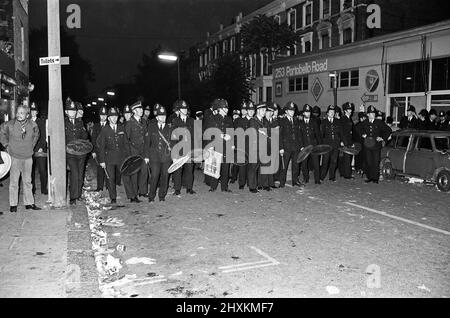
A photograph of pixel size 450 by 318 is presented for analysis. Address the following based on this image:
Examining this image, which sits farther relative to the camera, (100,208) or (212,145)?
(212,145)

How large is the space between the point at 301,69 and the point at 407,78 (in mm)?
9944

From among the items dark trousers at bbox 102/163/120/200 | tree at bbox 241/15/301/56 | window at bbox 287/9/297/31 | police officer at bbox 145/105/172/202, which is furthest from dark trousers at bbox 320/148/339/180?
window at bbox 287/9/297/31

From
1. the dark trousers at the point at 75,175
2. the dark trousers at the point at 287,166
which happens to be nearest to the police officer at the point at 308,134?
the dark trousers at the point at 287,166

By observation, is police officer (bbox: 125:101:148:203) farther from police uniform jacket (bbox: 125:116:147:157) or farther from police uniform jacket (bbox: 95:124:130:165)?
police uniform jacket (bbox: 95:124:130:165)

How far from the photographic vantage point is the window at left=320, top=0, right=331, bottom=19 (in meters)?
33.8

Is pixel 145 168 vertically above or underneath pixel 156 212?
above

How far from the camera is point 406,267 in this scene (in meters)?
5.54

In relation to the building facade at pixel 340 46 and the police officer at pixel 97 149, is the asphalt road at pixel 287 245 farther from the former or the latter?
the building facade at pixel 340 46

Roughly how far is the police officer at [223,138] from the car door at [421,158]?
4948 mm

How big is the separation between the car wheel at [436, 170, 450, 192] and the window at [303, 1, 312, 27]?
27.5 metres
